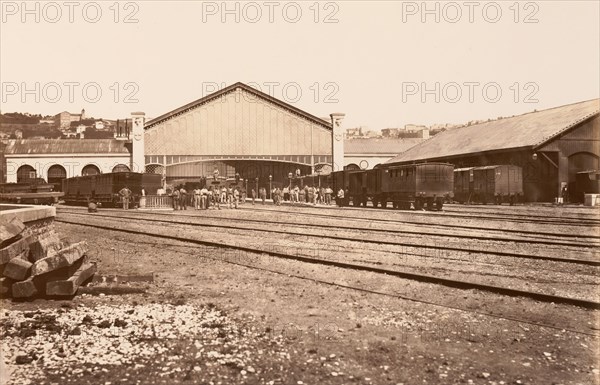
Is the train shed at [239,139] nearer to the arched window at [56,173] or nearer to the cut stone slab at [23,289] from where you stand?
the arched window at [56,173]

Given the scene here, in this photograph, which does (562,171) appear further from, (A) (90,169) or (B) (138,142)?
(A) (90,169)

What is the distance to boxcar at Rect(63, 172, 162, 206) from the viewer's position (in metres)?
33.6

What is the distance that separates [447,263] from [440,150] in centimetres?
3549

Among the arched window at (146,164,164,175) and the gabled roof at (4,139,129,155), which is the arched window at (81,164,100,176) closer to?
the gabled roof at (4,139,129,155)

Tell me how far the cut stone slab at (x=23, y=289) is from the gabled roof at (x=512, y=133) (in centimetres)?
3066

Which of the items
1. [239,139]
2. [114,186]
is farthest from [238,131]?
[114,186]

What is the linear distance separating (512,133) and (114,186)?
26776mm

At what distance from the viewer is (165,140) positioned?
4941cm

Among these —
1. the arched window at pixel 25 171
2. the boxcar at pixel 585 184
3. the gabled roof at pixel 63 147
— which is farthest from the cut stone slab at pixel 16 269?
the arched window at pixel 25 171

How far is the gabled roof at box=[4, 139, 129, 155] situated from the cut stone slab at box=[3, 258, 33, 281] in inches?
1858

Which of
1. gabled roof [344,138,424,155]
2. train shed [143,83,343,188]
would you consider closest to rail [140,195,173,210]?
train shed [143,83,343,188]

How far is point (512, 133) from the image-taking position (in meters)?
37.2

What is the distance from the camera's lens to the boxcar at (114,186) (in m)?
33.6

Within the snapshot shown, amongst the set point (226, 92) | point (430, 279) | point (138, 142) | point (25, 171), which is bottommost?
point (430, 279)
